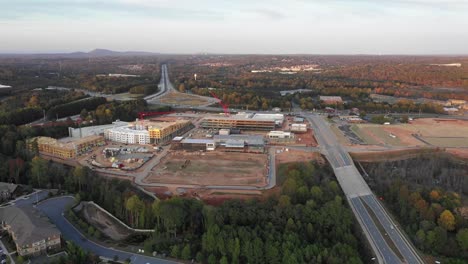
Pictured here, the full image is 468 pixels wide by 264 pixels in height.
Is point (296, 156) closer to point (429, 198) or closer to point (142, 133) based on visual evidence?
Answer: point (429, 198)

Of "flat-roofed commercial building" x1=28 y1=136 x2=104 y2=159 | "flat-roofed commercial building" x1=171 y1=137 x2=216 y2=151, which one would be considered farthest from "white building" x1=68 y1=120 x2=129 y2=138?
"flat-roofed commercial building" x1=171 y1=137 x2=216 y2=151

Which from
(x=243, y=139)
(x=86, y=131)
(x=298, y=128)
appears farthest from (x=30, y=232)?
(x=298, y=128)

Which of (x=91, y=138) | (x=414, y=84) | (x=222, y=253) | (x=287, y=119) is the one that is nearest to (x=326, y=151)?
(x=287, y=119)

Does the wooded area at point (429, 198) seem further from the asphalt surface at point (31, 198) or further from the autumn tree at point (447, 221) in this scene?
the asphalt surface at point (31, 198)

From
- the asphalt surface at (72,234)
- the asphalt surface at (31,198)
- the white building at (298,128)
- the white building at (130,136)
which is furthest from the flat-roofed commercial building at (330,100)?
the asphalt surface at (72,234)

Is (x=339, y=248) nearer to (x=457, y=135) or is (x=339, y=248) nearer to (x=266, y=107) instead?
(x=457, y=135)
